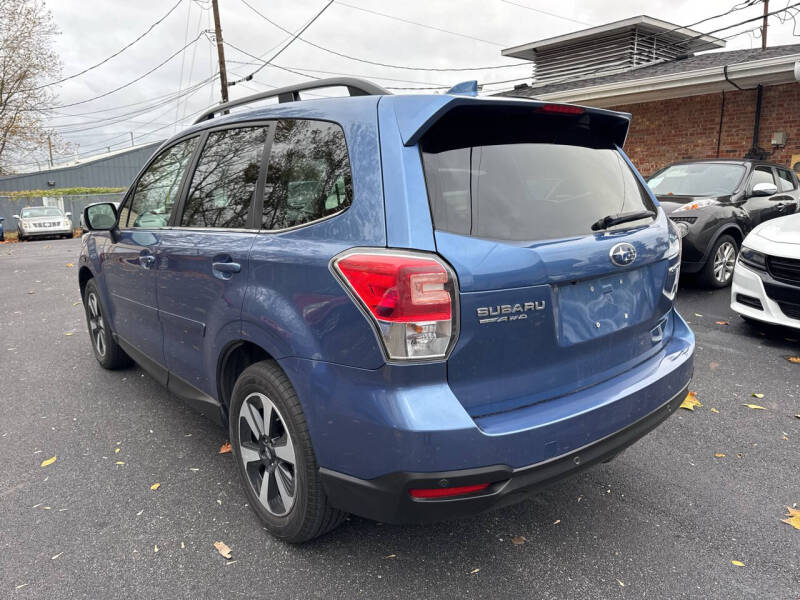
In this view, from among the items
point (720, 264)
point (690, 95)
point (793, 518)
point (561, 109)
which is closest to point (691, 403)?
point (793, 518)

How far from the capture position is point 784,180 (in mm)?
8617

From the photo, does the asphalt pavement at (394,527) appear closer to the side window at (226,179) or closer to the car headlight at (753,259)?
the side window at (226,179)

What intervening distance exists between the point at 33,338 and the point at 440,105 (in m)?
5.72

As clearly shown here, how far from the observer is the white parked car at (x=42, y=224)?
21.6 m

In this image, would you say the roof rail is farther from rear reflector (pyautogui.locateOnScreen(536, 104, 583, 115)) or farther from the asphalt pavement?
the asphalt pavement

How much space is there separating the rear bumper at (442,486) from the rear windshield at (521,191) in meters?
0.78

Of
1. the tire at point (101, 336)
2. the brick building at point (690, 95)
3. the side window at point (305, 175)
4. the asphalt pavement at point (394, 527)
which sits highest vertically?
the brick building at point (690, 95)

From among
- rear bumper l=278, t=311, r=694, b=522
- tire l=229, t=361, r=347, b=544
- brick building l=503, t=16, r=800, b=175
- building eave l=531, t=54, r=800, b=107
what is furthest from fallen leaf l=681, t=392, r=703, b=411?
building eave l=531, t=54, r=800, b=107

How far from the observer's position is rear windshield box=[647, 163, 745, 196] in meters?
7.68

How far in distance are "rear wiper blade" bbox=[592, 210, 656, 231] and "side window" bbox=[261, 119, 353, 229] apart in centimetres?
98

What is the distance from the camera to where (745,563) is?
2357 millimetres

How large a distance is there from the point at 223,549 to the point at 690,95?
13555 millimetres

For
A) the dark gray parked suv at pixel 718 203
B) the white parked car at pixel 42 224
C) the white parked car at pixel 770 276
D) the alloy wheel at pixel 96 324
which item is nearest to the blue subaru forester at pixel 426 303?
the alloy wheel at pixel 96 324

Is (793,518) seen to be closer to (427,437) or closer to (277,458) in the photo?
(427,437)
